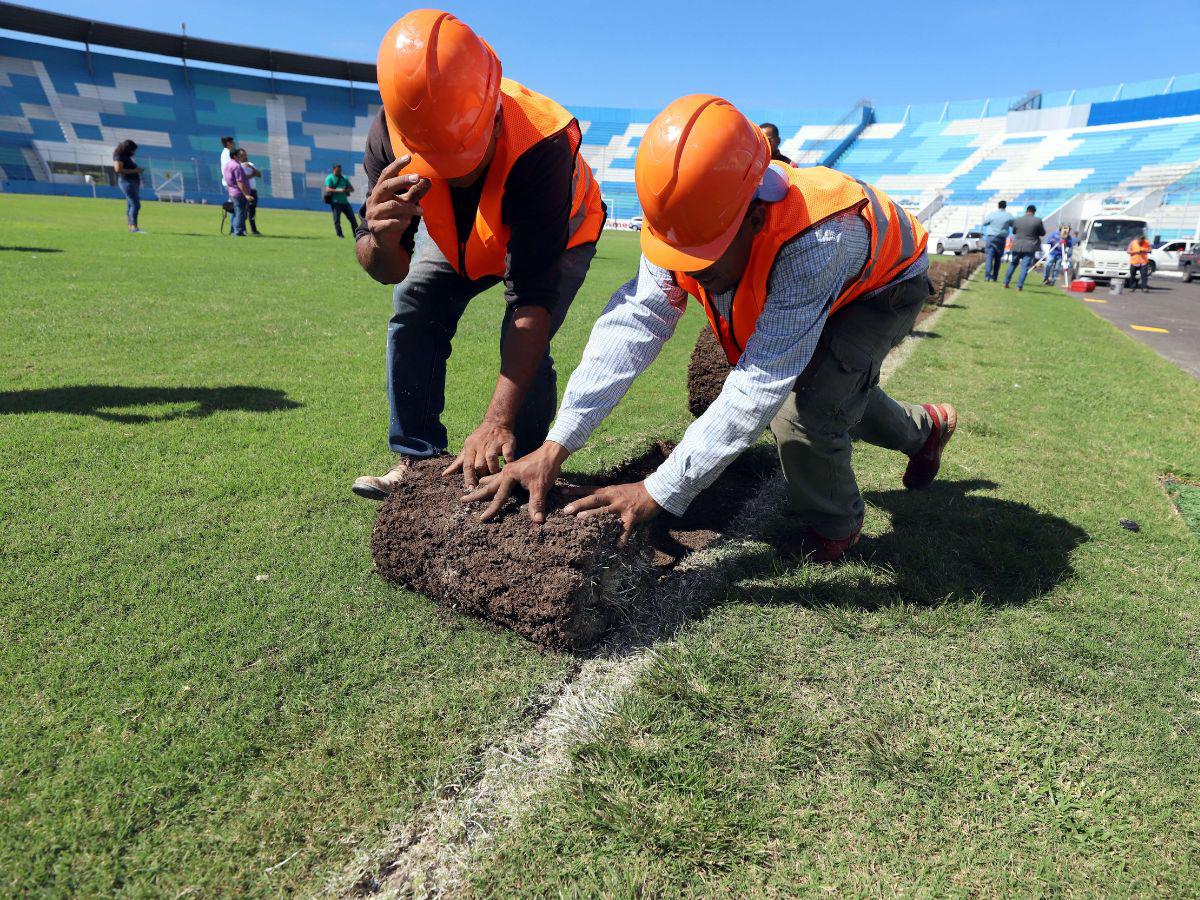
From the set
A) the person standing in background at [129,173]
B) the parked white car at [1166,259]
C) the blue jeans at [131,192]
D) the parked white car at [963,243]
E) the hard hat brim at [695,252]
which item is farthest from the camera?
the parked white car at [963,243]

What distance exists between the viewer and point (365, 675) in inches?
79.5

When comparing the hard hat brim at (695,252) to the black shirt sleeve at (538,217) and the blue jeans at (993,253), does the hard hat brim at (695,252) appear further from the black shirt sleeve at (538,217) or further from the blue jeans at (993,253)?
the blue jeans at (993,253)

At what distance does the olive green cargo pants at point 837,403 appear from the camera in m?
2.51

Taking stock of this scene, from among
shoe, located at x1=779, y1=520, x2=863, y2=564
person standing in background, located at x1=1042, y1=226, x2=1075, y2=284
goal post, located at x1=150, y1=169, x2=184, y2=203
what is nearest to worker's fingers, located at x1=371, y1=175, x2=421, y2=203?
shoe, located at x1=779, y1=520, x2=863, y2=564

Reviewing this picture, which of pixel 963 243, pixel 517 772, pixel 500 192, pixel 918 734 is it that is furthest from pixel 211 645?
pixel 963 243

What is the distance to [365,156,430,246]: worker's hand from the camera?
2.29 metres

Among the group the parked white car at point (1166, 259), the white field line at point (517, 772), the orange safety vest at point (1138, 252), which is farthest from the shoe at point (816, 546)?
the parked white car at point (1166, 259)

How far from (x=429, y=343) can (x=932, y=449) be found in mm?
2423

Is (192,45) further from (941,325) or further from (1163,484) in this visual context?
(1163,484)

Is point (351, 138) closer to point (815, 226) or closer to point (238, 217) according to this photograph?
point (238, 217)

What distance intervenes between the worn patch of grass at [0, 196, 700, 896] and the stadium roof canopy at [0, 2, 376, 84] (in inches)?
1959

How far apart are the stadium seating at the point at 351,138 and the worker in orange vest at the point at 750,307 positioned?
4214cm

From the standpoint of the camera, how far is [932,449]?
11.2 ft

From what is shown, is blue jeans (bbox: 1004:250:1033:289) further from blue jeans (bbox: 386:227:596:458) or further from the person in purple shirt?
the person in purple shirt
